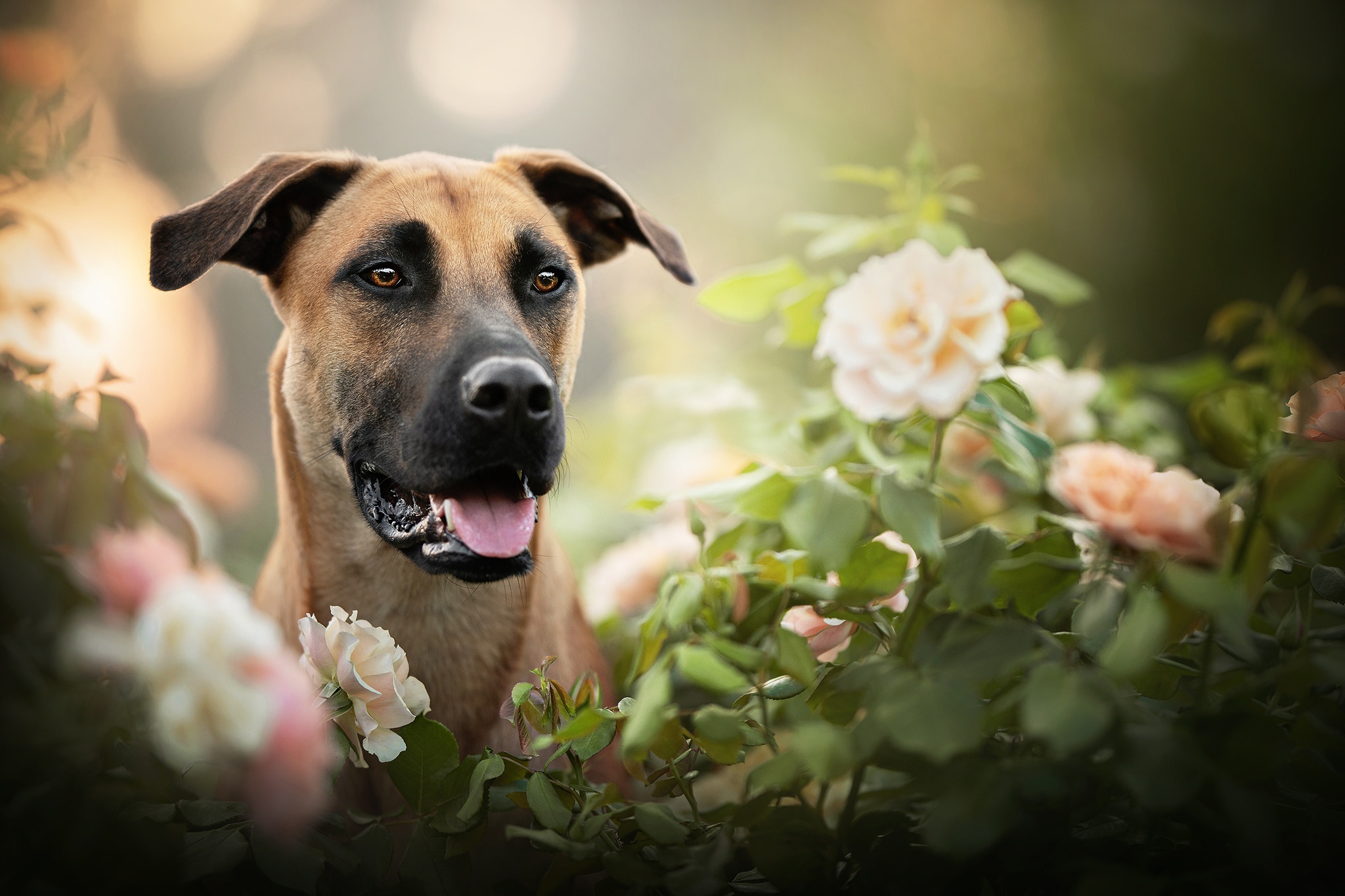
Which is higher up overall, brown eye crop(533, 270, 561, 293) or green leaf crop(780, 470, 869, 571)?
brown eye crop(533, 270, 561, 293)

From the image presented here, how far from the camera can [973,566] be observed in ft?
4.09

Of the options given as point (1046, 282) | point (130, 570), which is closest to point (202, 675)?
point (130, 570)

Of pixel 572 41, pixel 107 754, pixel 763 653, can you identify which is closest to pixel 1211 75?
pixel 572 41

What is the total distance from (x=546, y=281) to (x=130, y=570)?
1.22 metres

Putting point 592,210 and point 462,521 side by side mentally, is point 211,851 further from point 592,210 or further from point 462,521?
point 592,210

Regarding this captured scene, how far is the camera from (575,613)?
2.24 m

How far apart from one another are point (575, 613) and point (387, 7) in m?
6.69

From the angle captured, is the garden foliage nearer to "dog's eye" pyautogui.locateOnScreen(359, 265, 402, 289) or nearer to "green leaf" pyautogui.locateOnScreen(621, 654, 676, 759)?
"green leaf" pyautogui.locateOnScreen(621, 654, 676, 759)

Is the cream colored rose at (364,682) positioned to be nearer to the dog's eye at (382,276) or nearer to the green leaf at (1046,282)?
the dog's eye at (382,276)

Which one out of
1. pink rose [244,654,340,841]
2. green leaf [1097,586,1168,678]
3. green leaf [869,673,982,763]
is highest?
green leaf [1097,586,1168,678]

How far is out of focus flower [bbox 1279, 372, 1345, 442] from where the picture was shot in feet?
4.15

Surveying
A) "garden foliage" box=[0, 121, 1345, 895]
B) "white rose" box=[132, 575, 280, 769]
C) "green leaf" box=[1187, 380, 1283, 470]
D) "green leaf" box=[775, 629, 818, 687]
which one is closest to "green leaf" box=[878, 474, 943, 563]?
"garden foliage" box=[0, 121, 1345, 895]

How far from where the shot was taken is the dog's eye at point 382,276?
76.1 inches

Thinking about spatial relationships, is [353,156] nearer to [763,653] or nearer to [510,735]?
[510,735]
